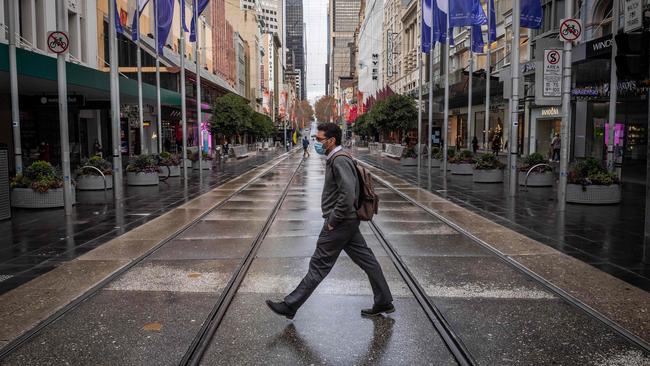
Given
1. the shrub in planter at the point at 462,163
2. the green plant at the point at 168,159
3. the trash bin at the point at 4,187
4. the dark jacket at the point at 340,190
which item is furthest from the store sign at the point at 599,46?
the trash bin at the point at 4,187

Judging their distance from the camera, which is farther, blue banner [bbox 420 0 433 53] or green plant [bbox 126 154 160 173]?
blue banner [bbox 420 0 433 53]

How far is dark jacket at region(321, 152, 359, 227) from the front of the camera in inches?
213

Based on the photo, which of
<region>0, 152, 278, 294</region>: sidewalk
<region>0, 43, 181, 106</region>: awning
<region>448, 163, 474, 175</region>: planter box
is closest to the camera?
<region>0, 152, 278, 294</region>: sidewalk

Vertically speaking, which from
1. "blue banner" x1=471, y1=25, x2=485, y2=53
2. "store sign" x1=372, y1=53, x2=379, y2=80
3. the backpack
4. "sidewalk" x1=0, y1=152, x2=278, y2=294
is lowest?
"sidewalk" x1=0, y1=152, x2=278, y2=294

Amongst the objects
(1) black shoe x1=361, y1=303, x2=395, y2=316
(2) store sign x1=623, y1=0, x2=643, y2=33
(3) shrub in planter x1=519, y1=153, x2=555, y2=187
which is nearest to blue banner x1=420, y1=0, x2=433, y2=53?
(3) shrub in planter x1=519, y1=153, x2=555, y2=187

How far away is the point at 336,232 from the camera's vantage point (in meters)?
5.58

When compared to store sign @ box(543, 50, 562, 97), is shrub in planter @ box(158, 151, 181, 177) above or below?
below

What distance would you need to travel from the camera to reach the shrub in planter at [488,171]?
71.7 feet

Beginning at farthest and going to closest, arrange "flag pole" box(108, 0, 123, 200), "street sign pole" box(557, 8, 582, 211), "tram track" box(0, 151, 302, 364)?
1. "flag pole" box(108, 0, 123, 200)
2. "street sign pole" box(557, 8, 582, 211)
3. "tram track" box(0, 151, 302, 364)

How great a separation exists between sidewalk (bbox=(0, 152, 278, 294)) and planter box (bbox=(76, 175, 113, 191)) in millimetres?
467

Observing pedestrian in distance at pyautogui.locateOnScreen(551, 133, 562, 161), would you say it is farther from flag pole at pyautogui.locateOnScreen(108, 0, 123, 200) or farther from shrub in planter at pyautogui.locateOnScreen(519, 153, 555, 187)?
flag pole at pyautogui.locateOnScreen(108, 0, 123, 200)

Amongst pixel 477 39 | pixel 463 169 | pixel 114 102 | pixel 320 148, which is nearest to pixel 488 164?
pixel 463 169

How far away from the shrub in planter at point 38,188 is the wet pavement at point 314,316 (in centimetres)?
597

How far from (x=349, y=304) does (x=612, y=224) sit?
7801 millimetres
